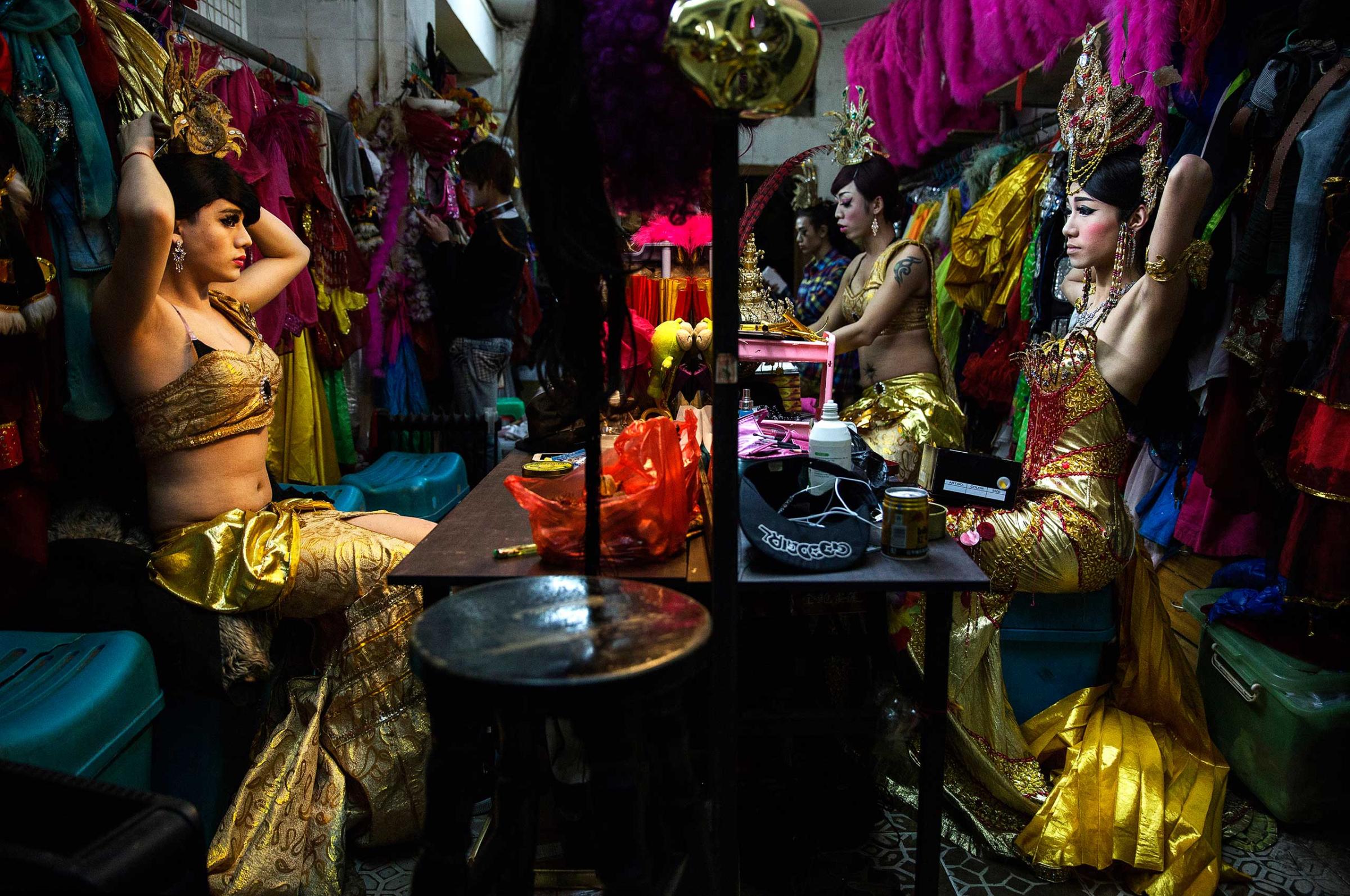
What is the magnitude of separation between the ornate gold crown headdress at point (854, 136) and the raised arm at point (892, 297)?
26.1 inches

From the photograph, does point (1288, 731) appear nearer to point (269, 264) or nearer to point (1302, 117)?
point (1302, 117)

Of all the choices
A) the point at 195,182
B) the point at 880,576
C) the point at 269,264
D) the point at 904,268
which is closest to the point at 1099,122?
the point at 904,268

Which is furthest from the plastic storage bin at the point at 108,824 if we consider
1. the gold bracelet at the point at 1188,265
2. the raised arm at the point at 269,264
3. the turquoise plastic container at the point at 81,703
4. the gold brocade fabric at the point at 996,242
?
the gold brocade fabric at the point at 996,242

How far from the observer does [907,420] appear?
3.15 m

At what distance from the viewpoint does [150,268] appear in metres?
2.05

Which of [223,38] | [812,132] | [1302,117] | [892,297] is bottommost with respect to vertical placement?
[892,297]

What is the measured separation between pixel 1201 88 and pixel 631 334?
2267 millimetres

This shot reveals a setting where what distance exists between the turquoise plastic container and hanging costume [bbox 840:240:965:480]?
2174mm

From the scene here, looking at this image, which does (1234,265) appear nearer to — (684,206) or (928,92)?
(684,206)

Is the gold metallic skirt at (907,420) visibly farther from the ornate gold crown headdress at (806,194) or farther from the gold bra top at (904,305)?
the ornate gold crown headdress at (806,194)

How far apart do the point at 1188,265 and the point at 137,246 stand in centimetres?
261

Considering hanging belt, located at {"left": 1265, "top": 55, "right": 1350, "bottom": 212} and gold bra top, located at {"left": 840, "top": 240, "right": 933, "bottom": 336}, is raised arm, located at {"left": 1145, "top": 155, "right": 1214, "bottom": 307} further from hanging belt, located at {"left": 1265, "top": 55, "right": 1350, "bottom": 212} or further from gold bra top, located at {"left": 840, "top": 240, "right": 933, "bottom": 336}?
gold bra top, located at {"left": 840, "top": 240, "right": 933, "bottom": 336}

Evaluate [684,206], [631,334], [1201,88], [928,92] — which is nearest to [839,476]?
[631,334]

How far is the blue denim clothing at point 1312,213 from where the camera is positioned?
206 centimetres
